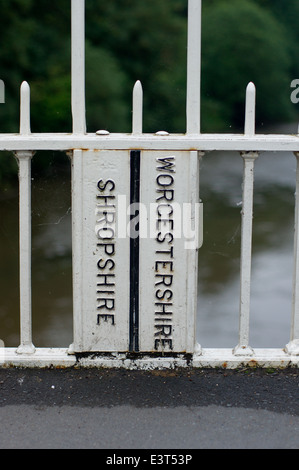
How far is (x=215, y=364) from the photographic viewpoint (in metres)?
3.06

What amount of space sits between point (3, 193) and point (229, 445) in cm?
904

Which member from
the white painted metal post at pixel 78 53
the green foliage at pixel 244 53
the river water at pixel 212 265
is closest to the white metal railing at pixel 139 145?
the white painted metal post at pixel 78 53

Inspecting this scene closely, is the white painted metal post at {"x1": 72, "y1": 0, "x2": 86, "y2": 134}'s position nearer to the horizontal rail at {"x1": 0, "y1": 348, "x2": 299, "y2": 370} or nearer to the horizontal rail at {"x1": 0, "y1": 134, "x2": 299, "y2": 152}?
the horizontal rail at {"x1": 0, "y1": 134, "x2": 299, "y2": 152}

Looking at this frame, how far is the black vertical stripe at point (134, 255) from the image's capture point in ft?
9.57

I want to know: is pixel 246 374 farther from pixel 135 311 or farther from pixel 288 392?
pixel 135 311

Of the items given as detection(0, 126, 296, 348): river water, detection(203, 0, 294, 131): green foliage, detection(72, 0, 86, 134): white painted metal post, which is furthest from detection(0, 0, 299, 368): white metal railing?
detection(203, 0, 294, 131): green foliage

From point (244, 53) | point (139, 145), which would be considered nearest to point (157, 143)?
point (139, 145)

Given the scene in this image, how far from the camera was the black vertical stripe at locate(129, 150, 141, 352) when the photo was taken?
2.92 m

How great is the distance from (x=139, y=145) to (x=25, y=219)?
1.86 ft

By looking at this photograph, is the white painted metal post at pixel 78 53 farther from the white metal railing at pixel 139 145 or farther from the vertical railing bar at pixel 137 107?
the vertical railing bar at pixel 137 107

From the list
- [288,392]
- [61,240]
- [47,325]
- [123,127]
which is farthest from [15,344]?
[123,127]

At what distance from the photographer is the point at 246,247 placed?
9.84 feet

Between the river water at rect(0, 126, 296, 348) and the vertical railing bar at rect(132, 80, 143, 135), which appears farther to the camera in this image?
the river water at rect(0, 126, 296, 348)

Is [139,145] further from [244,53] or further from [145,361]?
[244,53]
